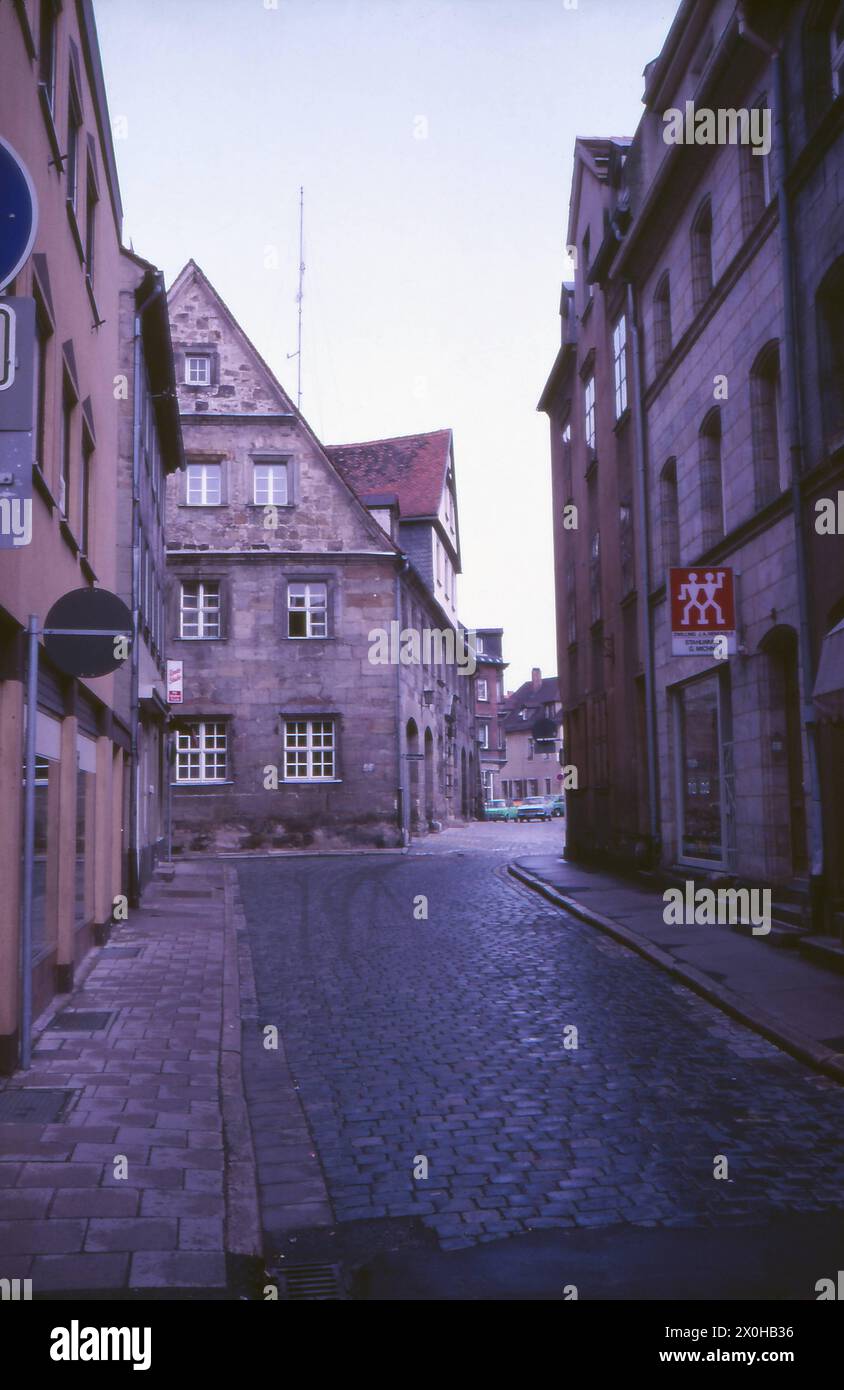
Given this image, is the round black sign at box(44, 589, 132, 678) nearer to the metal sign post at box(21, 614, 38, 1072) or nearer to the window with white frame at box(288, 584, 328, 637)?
the metal sign post at box(21, 614, 38, 1072)

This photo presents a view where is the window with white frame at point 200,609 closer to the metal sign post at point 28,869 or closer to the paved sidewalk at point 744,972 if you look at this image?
the paved sidewalk at point 744,972

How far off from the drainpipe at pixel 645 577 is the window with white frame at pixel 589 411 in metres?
4.03

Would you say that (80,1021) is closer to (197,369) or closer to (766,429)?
(766,429)

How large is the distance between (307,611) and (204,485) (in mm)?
4223

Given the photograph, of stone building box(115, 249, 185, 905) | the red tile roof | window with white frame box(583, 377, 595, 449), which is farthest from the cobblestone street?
the red tile roof

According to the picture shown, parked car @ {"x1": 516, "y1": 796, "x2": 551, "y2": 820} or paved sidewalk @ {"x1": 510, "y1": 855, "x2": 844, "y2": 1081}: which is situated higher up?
parked car @ {"x1": 516, "y1": 796, "x2": 551, "y2": 820}

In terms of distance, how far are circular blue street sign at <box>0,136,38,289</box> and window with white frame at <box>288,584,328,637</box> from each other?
95.4ft

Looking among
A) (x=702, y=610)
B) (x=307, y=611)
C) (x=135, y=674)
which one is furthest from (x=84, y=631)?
(x=307, y=611)

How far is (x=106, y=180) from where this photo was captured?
571 inches

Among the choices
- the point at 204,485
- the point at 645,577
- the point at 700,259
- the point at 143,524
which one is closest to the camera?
the point at 700,259

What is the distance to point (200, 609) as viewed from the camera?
32.9 meters

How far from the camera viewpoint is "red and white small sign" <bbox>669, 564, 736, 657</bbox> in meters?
14.3
